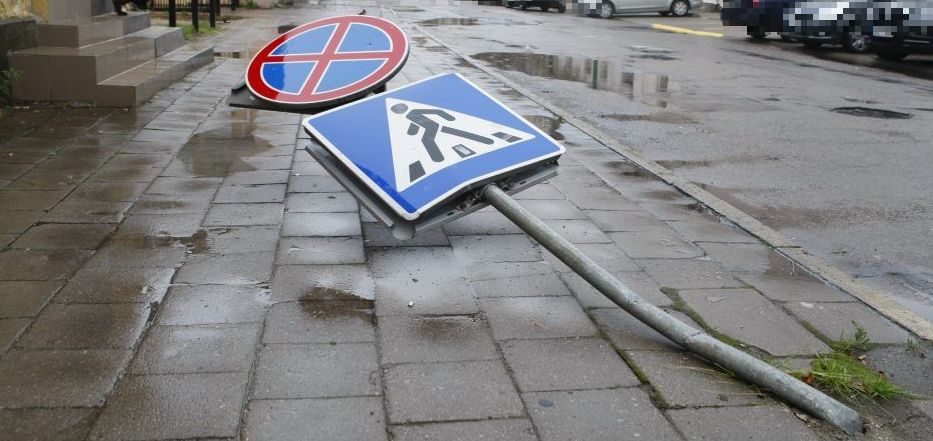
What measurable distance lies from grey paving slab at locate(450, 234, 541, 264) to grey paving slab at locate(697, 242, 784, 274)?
1128 millimetres

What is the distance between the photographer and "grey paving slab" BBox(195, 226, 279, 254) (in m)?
4.99

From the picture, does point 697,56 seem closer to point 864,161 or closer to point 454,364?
point 864,161

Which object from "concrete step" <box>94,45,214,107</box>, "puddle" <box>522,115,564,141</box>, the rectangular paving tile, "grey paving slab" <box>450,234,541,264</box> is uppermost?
"concrete step" <box>94,45,214,107</box>

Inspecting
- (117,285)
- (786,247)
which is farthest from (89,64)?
(786,247)

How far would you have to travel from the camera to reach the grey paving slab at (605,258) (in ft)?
16.2

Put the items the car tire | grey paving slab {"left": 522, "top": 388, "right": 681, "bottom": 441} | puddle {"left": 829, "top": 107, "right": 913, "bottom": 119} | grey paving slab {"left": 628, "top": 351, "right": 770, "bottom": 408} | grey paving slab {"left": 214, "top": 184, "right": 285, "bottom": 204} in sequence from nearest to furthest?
1. grey paving slab {"left": 522, "top": 388, "right": 681, "bottom": 441}
2. grey paving slab {"left": 628, "top": 351, "right": 770, "bottom": 408}
3. grey paving slab {"left": 214, "top": 184, "right": 285, "bottom": 204}
4. puddle {"left": 829, "top": 107, "right": 913, "bottom": 119}
5. the car tire

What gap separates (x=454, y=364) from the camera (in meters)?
3.66

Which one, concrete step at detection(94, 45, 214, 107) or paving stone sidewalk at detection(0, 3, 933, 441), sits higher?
concrete step at detection(94, 45, 214, 107)

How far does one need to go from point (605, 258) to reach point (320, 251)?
169 cm

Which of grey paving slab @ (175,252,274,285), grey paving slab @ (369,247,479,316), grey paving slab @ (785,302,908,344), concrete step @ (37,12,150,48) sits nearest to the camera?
grey paving slab @ (785,302,908,344)

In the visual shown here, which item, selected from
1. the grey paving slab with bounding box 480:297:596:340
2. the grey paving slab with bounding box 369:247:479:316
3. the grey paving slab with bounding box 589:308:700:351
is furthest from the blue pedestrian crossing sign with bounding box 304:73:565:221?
the grey paving slab with bounding box 589:308:700:351

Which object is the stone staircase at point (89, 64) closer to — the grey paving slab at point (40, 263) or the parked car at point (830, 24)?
the grey paving slab at point (40, 263)

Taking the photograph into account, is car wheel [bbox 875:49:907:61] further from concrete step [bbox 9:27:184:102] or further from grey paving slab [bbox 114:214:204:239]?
grey paving slab [bbox 114:214:204:239]

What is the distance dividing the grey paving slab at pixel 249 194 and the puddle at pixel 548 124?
3.54 meters
